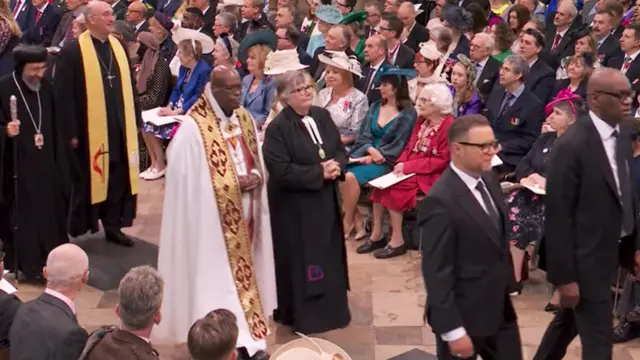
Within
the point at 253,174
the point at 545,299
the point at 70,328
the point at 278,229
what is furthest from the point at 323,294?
the point at 70,328

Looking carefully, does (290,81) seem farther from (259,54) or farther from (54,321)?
(259,54)

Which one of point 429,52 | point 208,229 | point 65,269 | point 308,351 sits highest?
point 429,52

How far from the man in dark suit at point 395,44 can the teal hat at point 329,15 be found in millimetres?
545

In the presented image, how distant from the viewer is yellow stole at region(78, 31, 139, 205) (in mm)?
7004

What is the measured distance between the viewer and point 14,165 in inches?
261

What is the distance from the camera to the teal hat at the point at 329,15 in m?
9.91

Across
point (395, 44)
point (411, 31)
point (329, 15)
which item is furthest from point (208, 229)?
point (411, 31)

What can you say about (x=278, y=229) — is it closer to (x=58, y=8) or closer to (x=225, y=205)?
(x=225, y=205)

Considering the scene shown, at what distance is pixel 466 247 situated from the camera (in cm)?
414

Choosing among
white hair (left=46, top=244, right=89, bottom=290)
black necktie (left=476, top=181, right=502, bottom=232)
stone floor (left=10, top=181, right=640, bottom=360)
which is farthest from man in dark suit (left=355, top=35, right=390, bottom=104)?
white hair (left=46, top=244, right=89, bottom=290)

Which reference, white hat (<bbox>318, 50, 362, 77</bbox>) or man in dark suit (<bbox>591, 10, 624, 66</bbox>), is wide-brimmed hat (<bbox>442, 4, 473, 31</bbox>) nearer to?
man in dark suit (<bbox>591, 10, 624, 66</bbox>)

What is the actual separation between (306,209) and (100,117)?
2062 millimetres

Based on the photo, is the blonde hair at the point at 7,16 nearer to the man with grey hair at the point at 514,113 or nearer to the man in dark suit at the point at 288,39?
the man in dark suit at the point at 288,39

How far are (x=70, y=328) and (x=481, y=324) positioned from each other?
1744 mm
